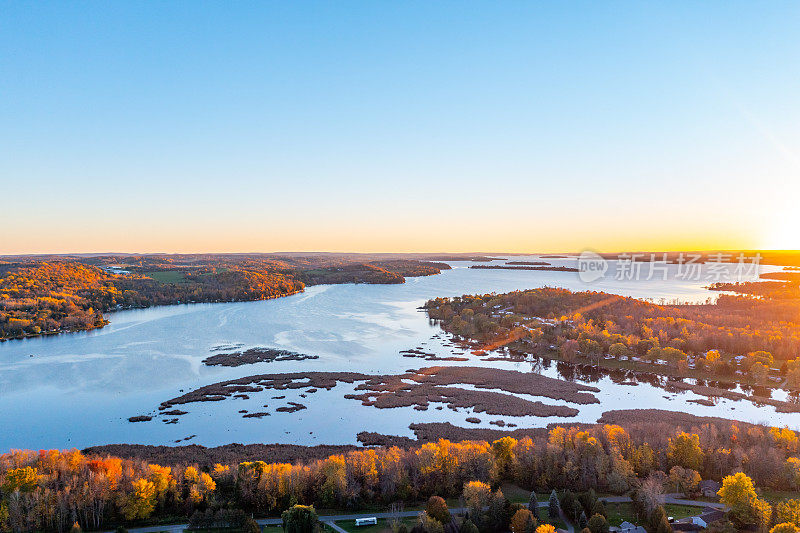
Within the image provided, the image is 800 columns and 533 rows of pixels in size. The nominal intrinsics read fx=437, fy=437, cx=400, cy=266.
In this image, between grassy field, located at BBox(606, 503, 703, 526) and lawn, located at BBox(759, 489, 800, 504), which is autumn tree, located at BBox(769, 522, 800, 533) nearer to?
grassy field, located at BBox(606, 503, 703, 526)

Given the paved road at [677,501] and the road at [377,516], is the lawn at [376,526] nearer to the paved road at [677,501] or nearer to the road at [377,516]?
the road at [377,516]

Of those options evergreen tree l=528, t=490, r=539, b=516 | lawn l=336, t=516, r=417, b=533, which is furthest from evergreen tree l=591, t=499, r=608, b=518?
lawn l=336, t=516, r=417, b=533

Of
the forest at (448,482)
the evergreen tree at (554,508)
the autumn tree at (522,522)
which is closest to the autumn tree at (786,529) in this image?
the forest at (448,482)

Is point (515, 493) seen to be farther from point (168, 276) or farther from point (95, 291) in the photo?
point (168, 276)

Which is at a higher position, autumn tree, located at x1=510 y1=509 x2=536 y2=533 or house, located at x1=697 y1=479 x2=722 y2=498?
autumn tree, located at x1=510 y1=509 x2=536 y2=533

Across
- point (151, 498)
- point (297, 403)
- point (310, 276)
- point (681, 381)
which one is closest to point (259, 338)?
point (297, 403)

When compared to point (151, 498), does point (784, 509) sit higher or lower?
higher

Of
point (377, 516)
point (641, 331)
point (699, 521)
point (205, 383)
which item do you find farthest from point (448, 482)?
point (641, 331)

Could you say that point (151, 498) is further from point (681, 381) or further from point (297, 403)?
point (681, 381)
